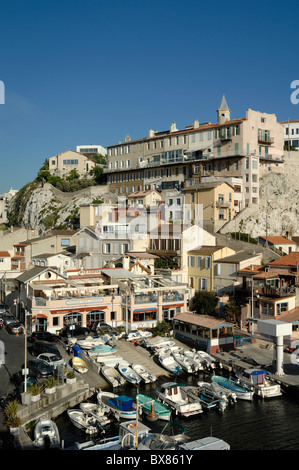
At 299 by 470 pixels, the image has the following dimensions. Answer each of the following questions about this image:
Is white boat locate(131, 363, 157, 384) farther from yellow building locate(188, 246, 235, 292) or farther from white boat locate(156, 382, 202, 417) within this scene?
yellow building locate(188, 246, 235, 292)

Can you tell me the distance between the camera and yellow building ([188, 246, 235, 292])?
159ft

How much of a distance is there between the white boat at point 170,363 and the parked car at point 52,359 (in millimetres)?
7484

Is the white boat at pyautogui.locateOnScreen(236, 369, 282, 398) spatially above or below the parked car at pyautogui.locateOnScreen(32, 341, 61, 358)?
below

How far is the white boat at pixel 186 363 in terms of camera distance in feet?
108

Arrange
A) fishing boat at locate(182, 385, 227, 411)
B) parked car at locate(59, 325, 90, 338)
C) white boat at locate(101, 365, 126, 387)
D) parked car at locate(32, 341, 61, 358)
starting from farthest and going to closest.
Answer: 1. parked car at locate(59, 325, 90, 338)
2. parked car at locate(32, 341, 61, 358)
3. white boat at locate(101, 365, 126, 387)
4. fishing boat at locate(182, 385, 227, 411)

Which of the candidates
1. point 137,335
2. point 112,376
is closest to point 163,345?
point 137,335

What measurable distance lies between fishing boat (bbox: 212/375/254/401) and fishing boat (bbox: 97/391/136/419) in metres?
6.73

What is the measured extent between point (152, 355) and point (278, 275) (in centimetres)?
1539

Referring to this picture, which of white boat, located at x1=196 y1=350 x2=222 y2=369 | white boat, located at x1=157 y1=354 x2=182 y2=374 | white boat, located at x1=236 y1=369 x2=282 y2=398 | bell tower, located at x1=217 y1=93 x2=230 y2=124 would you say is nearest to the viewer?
white boat, located at x1=236 y1=369 x2=282 y2=398

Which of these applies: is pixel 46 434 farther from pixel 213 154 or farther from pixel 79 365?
Result: pixel 213 154

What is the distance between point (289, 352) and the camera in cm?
3634

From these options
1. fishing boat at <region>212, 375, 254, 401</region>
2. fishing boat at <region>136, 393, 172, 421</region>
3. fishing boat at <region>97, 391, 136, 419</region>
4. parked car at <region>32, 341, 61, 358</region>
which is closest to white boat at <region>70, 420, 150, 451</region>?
fishing boat at <region>97, 391, 136, 419</region>
